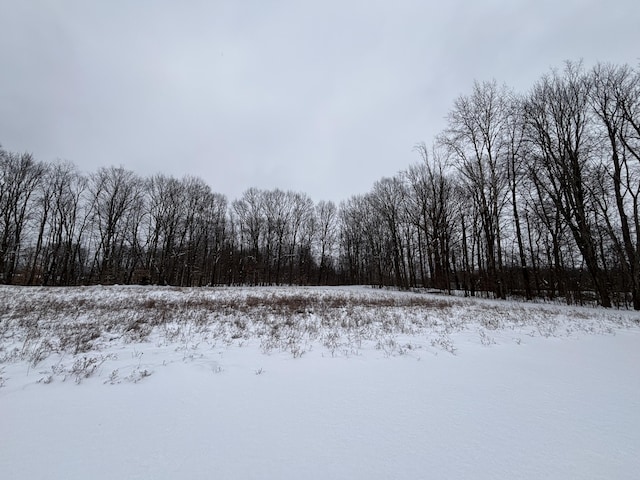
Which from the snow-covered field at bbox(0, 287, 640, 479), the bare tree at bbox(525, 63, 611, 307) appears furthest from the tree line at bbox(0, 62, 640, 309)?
the snow-covered field at bbox(0, 287, 640, 479)

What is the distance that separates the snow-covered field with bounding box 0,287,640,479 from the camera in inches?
77.4

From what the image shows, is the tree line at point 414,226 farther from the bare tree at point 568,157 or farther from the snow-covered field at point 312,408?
the snow-covered field at point 312,408

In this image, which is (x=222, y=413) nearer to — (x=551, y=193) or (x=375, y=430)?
(x=375, y=430)

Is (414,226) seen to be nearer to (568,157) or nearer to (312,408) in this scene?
(568,157)

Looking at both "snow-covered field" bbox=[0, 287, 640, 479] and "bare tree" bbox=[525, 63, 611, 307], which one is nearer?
"snow-covered field" bbox=[0, 287, 640, 479]

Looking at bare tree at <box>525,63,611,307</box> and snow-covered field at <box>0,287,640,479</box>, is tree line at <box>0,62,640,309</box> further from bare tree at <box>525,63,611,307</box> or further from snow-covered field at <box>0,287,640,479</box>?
snow-covered field at <box>0,287,640,479</box>

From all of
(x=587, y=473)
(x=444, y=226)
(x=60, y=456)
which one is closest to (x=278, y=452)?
(x=60, y=456)

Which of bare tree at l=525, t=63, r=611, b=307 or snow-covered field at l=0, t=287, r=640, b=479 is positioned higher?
bare tree at l=525, t=63, r=611, b=307

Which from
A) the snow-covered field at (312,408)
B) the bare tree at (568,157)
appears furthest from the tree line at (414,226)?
the snow-covered field at (312,408)

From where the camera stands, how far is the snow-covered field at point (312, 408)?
1.97 metres

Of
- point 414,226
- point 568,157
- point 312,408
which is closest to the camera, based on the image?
point 312,408

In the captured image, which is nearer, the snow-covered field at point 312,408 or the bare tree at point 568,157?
the snow-covered field at point 312,408

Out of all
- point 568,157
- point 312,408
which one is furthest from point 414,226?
point 312,408

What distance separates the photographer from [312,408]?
2.91 metres
